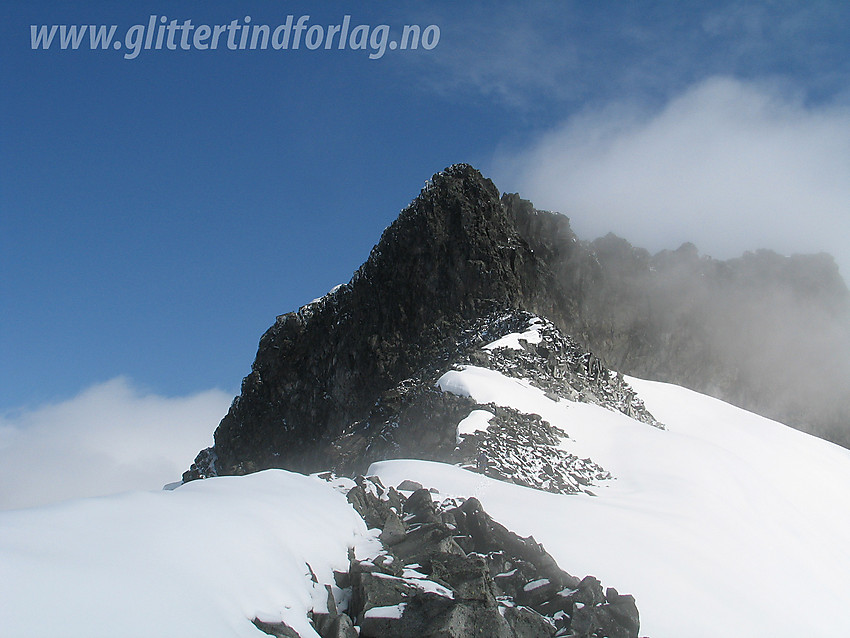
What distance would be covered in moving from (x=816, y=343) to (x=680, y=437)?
49.9 m

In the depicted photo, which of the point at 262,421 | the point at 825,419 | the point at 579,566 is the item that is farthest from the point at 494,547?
the point at 825,419

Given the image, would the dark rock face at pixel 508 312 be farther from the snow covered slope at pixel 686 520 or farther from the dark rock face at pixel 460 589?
the dark rock face at pixel 460 589

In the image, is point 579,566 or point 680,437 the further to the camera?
point 680,437

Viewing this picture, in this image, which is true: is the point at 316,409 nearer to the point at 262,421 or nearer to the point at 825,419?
the point at 262,421

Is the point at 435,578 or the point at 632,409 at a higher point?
the point at 632,409

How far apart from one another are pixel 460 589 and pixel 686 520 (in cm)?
973

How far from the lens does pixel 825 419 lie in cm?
6338

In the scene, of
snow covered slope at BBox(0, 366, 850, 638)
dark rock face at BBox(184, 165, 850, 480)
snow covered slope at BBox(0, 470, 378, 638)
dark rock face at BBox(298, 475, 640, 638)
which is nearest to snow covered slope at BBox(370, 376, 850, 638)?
snow covered slope at BBox(0, 366, 850, 638)

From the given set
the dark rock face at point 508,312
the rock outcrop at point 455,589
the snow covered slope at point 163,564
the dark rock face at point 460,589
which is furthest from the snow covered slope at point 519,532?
the dark rock face at point 508,312

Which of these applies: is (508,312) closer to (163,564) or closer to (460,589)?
A: (460,589)

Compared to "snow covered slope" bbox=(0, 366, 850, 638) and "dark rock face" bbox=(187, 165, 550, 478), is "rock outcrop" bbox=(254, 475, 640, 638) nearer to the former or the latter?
"snow covered slope" bbox=(0, 366, 850, 638)

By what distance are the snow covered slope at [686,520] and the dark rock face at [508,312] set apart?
389 cm

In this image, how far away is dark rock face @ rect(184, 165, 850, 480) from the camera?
35000 millimetres

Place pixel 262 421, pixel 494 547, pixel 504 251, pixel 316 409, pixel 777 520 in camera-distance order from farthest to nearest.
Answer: pixel 262 421, pixel 316 409, pixel 504 251, pixel 777 520, pixel 494 547
